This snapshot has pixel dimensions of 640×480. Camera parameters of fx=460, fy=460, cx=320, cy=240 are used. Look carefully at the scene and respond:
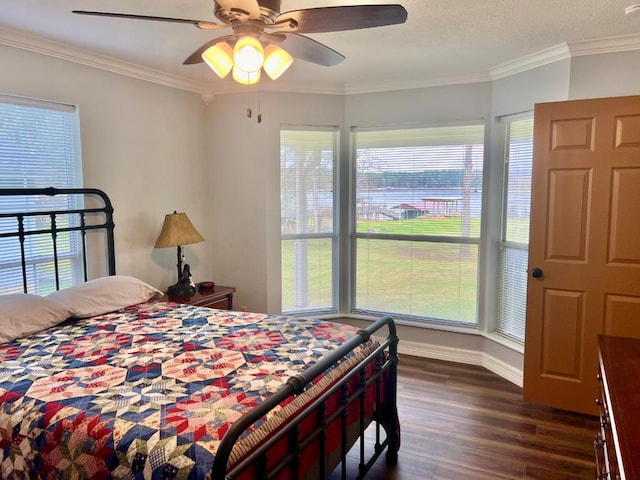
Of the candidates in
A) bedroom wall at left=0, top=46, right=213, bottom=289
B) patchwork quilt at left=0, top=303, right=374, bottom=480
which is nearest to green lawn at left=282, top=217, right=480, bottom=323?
bedroom wall at left=0, top=46, right=213, bottom=289

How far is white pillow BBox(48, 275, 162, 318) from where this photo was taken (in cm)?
272

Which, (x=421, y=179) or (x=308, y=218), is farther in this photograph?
(x=308, y=218)

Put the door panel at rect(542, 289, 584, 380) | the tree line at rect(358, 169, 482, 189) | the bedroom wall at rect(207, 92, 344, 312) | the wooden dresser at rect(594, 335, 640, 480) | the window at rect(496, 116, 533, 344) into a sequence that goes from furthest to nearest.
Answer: the bedroom wall at rect(207, 92, 344, 312) < the tree line at rect(358, 169, 482, 189) < the window at rect(496, 116, 533, 344) < the door panel at rect(542, 289, 584, 380) < the wooden dresser at rect(594, 335, 640, 480)

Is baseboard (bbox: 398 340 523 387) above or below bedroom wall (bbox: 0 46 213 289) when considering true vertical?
below

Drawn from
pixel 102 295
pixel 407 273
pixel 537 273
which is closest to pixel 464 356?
pixel 407 273

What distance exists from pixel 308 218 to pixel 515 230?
1.77 m

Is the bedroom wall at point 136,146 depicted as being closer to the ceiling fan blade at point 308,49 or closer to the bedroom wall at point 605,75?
the ceiling fan blade at point 308,49

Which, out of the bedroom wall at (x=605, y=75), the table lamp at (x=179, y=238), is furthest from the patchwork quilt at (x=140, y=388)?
the bedroom wall at (x=605, y=75)

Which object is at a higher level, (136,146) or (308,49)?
(308,49)

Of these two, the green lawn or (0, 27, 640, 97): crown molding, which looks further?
Answer: the green lawn

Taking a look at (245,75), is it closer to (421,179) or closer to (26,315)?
(26,315)

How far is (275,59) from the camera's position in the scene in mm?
2070

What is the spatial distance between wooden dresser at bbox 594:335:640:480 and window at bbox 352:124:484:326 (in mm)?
1982

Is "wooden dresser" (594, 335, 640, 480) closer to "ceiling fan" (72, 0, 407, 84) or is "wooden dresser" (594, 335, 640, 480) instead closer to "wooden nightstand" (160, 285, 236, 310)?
"ceiling fan" (72, 0, 407, 84)
